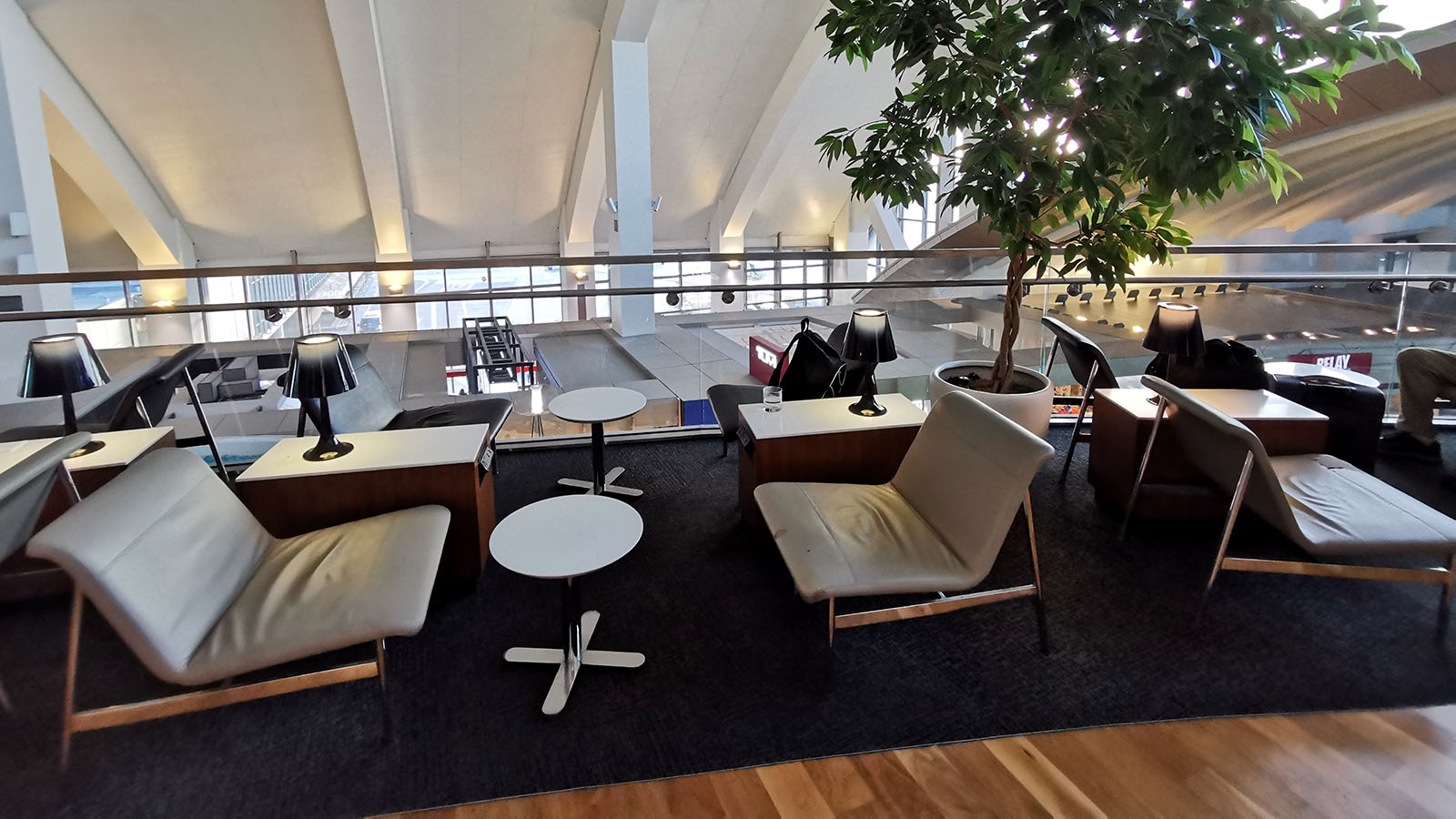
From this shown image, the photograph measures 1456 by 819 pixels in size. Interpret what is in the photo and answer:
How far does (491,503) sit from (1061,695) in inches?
81.4

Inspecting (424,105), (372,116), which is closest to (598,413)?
(372,116)

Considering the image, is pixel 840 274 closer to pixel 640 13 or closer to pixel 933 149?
pixel 640 13

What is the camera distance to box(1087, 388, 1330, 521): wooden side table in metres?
2.96

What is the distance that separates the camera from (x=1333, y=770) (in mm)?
1897

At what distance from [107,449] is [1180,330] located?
4.34 metres

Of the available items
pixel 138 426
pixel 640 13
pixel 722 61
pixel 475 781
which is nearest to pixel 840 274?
pixel 722 61

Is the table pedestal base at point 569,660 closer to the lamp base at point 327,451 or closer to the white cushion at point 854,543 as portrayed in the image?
the white cushion at point 854,543

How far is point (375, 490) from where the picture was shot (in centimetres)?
261

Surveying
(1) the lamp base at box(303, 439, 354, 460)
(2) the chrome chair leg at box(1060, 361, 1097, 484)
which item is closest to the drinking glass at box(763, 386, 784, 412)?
(2) the chrome chair leg at box(1060, 361, 1097, 484)

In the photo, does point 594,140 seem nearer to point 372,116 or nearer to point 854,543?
point 372,116

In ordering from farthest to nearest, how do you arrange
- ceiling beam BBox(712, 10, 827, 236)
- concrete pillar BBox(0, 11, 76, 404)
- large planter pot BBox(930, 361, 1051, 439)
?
1. ceiling beam BBox(712, 10, 827, 236)
2. concrete pillar BBox(0, 11, 76, 404)
3. large planter pot BBox(930, 361, 1051, 439)

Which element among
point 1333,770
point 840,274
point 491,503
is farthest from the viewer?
point 840,274

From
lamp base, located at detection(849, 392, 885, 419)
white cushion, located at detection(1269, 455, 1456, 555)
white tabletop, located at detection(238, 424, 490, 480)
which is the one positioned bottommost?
white cushion, located at detection(1269, 455, 1456, 555)

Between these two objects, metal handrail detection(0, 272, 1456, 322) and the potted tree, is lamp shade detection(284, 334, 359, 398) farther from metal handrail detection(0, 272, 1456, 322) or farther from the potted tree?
the potted tree
